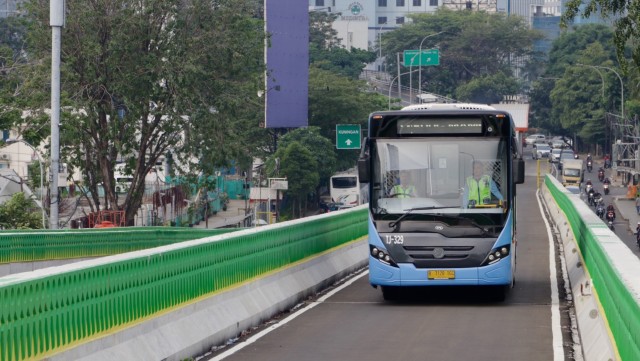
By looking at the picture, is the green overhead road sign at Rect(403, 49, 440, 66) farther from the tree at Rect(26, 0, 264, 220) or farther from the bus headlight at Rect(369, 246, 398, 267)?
the bus headlight at Rect(369, 246, 398, 267)

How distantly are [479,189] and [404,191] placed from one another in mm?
1146

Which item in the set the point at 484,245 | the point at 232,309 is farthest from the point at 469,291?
the point at 232,309

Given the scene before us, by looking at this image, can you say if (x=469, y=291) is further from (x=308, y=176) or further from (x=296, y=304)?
(x=308, y=176)

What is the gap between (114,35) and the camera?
50500 mm

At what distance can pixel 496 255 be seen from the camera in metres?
19.9

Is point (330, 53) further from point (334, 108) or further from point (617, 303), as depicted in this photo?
point (617, 303)

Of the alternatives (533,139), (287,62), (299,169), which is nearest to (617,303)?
(287,62)

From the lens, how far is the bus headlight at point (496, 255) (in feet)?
65.2

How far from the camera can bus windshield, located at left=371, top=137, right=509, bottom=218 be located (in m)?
20.0

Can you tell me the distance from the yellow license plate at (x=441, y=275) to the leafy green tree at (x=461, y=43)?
143 meters

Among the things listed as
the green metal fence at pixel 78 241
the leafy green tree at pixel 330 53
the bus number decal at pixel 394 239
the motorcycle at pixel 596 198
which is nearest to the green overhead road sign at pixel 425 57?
the motorcycle at pixel 596 198

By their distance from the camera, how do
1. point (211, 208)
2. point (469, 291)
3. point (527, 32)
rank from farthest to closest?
point (527, 32) → point (211, 208) → point (469, 291)

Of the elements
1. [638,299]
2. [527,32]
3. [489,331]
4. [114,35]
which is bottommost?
[489,331]

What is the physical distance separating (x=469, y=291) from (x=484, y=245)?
10.1 ft
